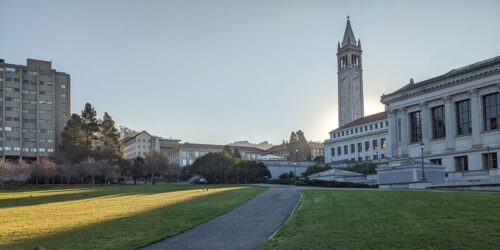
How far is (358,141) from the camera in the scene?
127125 millimetres

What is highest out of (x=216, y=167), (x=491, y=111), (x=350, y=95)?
(x=350, y=95)

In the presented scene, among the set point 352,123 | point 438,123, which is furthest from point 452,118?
point 352,123

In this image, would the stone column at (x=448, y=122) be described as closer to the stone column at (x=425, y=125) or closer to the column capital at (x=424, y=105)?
the stone column at (x=425, y=125)

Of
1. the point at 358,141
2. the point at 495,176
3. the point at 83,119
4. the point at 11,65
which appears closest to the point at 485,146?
the point at 495,176

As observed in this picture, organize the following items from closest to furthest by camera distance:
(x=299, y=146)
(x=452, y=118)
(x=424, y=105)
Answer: (x=452, y=118) → (x=424, y=105) → (x=299, y=146)

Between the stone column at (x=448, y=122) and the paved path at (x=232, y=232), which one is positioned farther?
the stone column at (x=448, y=122)

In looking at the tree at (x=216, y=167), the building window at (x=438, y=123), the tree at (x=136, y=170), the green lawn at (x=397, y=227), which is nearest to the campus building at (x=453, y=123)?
the building window at (x=438, y=123)

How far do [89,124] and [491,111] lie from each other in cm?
8717

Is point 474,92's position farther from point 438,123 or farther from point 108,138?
point 108,138

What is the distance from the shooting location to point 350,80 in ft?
511

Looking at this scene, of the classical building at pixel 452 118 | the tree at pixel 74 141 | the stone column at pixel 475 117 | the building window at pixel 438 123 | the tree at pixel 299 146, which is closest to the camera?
A: the classical building at pixel 452 118

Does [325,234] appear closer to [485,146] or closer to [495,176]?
[495,176]

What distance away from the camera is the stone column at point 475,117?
208ft

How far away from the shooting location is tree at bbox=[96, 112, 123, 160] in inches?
4385
